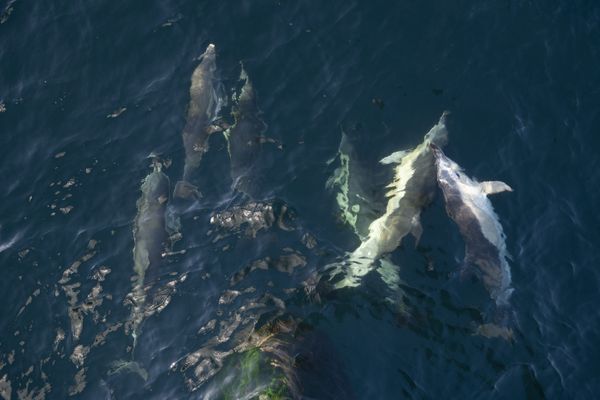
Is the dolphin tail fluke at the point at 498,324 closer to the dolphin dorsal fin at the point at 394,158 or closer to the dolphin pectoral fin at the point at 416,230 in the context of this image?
the dolphin pectoral fin at the point at 416,230

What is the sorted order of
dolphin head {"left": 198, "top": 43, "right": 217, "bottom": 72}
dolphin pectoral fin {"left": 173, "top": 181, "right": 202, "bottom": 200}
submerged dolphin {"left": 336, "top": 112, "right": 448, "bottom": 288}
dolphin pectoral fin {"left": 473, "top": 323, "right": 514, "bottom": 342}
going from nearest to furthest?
dolphin pectoral fin {"left": 473, "top": 323, "right": 514, "bottom": 342} → submerged dolphin {"left": 336, "top": 112, "right": 448, "bottom": 288} → dolphin pectoral fin {"left": 173, "top": 181, "right": 202, "bottom": 200} → dolphin head {"left": 198, "top": 43, "right": 217, "bottom": 72}

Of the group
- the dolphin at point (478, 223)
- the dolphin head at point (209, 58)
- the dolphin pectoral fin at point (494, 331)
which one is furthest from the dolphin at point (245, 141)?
the dolphin pectoral fin at point (494, 331)

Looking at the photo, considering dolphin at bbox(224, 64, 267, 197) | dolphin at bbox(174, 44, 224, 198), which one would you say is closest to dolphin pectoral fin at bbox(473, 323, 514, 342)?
dolphin at bbox(224, 64, 267, 197)

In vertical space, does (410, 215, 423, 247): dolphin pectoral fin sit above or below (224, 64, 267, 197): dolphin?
below

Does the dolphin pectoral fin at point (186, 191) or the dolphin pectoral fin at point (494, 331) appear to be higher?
the dolphin pectoral fin at point (186, 191)

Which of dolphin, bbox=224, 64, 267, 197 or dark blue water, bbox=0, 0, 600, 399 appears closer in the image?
dark blue water, bbox=0, 0, 600, 399

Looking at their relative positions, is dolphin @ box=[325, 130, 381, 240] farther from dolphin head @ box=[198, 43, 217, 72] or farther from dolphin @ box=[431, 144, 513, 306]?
dolphin head @ box=[198, 43, 217, 72]
